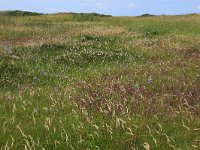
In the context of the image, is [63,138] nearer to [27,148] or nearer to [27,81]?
[27,148]

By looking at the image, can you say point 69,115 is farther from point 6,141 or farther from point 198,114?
point 198,114

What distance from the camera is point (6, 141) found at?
20.4 ft

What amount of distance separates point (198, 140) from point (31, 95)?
357cm

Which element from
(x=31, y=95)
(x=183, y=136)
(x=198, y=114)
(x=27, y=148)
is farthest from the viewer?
(x=31, y=95)

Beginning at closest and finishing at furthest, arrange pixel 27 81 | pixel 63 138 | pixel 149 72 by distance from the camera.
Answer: pixel 63 138 < pixel 27 81 < pixel 149 72

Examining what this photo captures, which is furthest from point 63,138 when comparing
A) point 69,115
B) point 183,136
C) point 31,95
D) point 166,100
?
point 166,100

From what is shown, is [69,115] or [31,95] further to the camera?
[31,95]

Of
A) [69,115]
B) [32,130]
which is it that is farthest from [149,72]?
[32,130]

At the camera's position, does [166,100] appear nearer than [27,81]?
Yes

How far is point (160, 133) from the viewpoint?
6660 millimetres

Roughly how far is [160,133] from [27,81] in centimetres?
574

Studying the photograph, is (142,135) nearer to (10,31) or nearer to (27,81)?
(27,81)

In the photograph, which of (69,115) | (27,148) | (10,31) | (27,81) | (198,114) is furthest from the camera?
(10,31)

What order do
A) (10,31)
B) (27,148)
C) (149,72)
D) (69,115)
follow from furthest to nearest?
(10,31)
(149,72)
(69,115)
(27,148)
